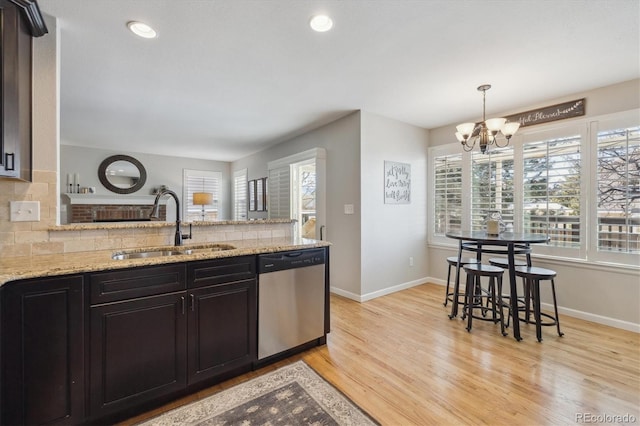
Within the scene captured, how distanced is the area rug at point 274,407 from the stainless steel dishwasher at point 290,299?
0.29 m

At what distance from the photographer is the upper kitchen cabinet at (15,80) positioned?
150 cm

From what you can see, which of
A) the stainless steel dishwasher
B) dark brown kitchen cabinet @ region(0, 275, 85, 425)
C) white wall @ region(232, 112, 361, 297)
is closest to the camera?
dark brown kitchen cabinet @ region(0, 275, 85, 425)

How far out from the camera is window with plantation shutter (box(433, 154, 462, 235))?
165 inches

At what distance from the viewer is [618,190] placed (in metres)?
2.85

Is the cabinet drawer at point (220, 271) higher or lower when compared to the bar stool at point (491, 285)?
higher

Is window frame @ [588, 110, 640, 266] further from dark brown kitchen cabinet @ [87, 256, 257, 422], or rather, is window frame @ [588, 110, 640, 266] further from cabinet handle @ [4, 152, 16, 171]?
cabinet handle @ [4, 152, 16, 171]

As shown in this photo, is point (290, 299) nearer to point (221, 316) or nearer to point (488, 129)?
point (221, 316)

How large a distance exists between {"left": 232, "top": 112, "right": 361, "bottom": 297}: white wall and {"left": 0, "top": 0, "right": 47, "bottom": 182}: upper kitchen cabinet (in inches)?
118

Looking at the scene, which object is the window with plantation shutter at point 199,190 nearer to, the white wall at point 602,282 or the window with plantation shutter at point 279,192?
the window with plantation shutter at point 279,192

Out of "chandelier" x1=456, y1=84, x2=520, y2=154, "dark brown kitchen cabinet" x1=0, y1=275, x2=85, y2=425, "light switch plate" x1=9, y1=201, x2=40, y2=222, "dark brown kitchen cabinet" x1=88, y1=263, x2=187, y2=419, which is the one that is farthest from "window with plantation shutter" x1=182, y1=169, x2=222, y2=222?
"chandelier" x1=456, y1=84, x2=520, y2=154

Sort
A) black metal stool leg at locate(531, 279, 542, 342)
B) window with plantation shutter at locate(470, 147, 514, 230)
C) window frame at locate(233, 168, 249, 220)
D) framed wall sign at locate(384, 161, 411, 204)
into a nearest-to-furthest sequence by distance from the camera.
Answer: black metal stool leg at locate(531, 279, 542, 342)
window with plantation shutter at locate(470, 147, 514, 230)
framed wall sign at locate(384, 161, 411, 204)
window frame at locate(233, 168, 249, 220)

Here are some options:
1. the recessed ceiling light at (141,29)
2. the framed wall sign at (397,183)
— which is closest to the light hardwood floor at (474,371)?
the framed wall sign at (397,183)

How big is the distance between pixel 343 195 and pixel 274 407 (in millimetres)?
2688

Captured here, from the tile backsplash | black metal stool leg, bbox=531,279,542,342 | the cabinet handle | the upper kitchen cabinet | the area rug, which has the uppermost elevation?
the upper kitchen cabinet
